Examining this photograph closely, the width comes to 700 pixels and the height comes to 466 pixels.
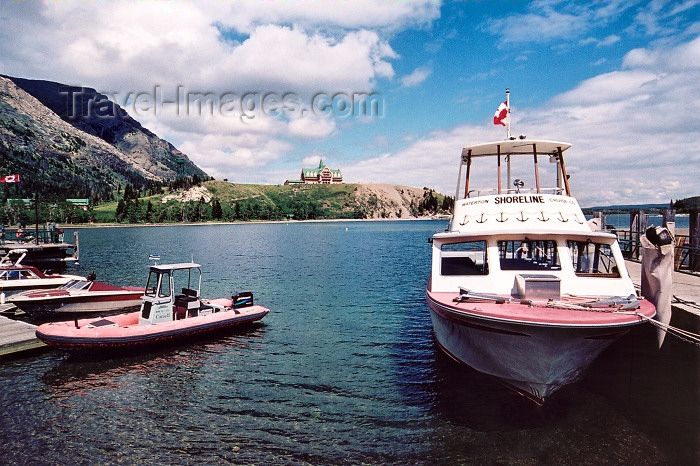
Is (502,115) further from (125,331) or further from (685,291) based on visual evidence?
(125,331)

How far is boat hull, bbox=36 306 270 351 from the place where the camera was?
55.3ft

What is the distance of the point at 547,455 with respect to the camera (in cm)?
1045

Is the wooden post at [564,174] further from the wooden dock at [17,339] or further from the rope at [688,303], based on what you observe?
the wooden dock at [17,339]

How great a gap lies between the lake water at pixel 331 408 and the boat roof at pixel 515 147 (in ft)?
24.0

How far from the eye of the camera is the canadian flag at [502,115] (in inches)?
676

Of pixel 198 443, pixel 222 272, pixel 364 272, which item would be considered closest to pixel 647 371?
pixel 198 443

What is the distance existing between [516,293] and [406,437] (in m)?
5.61

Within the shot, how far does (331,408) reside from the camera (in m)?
13.5

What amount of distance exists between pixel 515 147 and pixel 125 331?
17604mm

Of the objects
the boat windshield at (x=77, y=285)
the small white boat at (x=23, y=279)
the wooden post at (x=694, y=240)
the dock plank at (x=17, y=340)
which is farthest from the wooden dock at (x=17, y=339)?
the wooden post at (x=694, y=240)

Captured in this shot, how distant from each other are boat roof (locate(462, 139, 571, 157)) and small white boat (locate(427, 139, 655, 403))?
4 cm

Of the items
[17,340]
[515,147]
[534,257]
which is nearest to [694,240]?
[534,257]

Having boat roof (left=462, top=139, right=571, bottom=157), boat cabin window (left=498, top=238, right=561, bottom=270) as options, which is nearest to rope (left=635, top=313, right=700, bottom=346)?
boat cabin window (left=498, top=238, right=561, bottom=270)

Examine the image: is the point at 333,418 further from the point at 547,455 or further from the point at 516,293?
the point at 516,293
